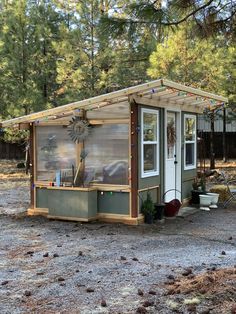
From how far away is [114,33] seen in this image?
439 centimetres

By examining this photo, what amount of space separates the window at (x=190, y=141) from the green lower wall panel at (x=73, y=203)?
2.87 metres

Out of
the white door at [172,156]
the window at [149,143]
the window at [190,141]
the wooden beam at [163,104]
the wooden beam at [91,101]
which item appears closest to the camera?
the wooden beam at [91,101]

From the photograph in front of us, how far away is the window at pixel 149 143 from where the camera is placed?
8039 mm

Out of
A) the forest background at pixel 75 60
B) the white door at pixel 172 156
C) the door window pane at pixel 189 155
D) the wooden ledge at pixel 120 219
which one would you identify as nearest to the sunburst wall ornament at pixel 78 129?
the wooden ledge at pixel 120 219

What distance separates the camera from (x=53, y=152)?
28.2ft

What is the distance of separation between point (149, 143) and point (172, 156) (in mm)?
1243

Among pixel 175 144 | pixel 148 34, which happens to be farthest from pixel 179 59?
→ pixel 148 34

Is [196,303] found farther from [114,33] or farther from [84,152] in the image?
[84,152]

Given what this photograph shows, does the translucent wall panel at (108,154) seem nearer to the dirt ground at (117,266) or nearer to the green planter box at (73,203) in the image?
the green planter box at (73,203)

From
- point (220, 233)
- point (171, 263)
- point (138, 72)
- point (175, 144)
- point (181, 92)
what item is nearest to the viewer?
point (171, 263)

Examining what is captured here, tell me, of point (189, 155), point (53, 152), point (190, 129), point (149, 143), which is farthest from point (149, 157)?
point (190, 129)

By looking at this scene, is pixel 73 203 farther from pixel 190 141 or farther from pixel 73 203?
pixel 190 141

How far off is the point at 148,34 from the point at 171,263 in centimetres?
256

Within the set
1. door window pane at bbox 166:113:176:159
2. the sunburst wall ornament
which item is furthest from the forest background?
the sunburst wall ornament
